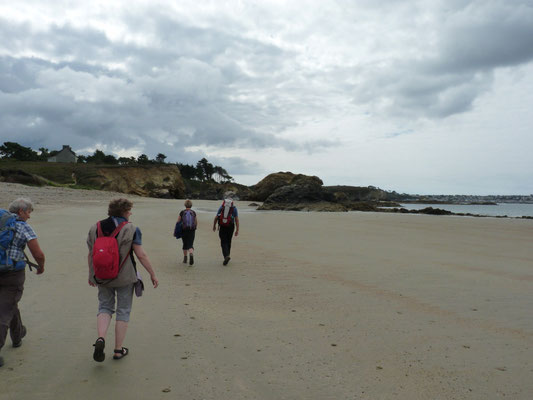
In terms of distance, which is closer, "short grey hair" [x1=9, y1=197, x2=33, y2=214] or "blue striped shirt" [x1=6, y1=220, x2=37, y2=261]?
"blue striped shirt" [x1=6, y1=220, x2=37, y2=261]

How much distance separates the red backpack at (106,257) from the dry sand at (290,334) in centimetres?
93

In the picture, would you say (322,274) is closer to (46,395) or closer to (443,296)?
(443,296)

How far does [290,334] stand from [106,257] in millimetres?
2415

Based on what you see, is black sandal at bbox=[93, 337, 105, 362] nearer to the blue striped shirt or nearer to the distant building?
the blue striped shirt

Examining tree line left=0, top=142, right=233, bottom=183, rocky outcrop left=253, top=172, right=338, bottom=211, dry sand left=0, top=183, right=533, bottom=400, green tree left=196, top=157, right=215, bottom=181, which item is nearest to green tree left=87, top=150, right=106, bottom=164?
tree line left=0, top=142, right=233, bottom=183

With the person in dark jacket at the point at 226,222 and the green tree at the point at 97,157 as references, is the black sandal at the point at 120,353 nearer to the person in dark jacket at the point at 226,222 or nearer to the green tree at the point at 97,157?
the person in dark jacket at the point at 226,222

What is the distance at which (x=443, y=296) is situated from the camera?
6.59 meters

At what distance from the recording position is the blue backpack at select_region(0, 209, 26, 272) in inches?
145

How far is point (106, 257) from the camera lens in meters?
3.71

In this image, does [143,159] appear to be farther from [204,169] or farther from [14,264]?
[14,264]

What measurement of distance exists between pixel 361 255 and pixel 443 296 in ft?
13.1

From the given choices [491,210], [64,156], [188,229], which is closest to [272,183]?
[491,210]

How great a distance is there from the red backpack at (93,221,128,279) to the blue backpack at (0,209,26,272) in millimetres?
810

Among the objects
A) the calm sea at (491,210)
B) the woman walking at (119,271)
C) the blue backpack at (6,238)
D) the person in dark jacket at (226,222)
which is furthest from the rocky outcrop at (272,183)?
the blue backpack at (6,238)
